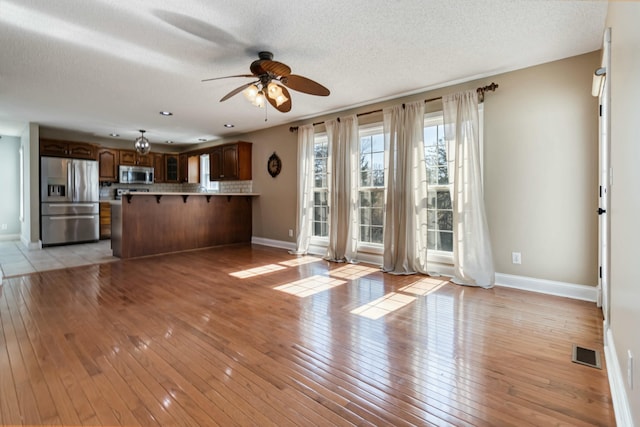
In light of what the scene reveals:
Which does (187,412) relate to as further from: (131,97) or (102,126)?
(102,126)

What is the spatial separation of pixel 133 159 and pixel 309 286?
6.67 m

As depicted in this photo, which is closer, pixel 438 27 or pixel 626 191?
pixel 626 191

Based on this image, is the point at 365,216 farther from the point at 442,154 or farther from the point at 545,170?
the point at 545,170

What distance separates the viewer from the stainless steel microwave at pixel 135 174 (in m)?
7.65

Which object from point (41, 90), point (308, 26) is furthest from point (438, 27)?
point (41, 90)

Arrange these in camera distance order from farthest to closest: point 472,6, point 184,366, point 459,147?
1. point 459,147
2. point 472,6
3. point 184,366

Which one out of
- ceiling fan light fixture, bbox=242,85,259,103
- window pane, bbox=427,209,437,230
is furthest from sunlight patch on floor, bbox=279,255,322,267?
Result: ceiling fan light fixture, bbox=242,85,259,103

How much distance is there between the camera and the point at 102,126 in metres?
6.34

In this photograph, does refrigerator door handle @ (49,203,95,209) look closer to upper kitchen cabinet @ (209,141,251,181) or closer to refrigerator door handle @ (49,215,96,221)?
refrigerator door handle @ (49,215,96,221)

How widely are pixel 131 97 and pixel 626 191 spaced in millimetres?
5306

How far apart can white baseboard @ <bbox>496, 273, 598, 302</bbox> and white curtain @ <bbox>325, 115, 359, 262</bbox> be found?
205cm

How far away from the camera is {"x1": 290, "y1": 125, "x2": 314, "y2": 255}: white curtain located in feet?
17.8

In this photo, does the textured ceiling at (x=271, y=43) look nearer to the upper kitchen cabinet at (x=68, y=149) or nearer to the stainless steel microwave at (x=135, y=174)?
the upper kitchen cabinet at (x=68, y=149)

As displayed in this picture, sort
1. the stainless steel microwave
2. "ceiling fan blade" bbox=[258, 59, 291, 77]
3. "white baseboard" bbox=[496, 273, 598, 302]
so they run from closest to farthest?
"ceiling fan blade" bbox=[258, 59, 291, 77] < "white baseboard" bbox=[496, 273, 598, 302] < the stainless steel microwave
